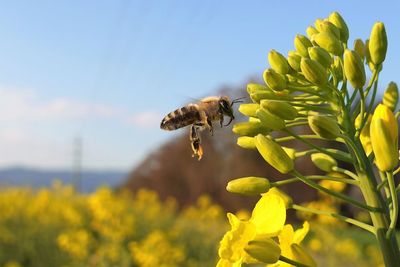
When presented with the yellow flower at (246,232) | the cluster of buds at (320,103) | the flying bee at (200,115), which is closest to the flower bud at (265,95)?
the cluster of buds at (320,103)

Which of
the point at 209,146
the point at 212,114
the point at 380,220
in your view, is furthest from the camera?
the point at 209,146

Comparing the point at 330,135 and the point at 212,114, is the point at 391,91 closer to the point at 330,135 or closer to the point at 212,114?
the point at 330,135

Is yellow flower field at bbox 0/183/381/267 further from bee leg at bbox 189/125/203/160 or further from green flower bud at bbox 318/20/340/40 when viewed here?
green flower bud at bbox 318/20/340/40

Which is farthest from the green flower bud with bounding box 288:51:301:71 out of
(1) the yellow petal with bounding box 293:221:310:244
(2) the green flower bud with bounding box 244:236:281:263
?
(2) the green flower bud with bounding box 244:236:281:263

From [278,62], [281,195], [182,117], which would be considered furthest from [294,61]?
[182,117]

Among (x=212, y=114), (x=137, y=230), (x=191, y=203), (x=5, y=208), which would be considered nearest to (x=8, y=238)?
(x=5, y=208)

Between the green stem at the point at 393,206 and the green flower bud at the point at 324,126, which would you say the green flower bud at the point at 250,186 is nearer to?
the green flower bud at the point at 324,126
